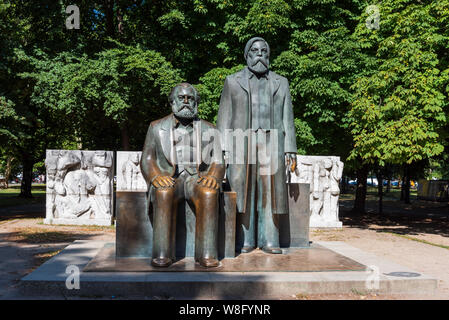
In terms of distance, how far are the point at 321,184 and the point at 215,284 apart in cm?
1043

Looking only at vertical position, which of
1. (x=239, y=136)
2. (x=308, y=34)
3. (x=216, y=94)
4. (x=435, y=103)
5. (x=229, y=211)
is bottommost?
(x=229, y=211)

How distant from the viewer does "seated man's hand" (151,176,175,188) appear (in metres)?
5.23

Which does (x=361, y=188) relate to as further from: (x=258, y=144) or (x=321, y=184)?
(x=258, y=144)

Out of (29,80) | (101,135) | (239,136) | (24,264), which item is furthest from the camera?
(101,135)

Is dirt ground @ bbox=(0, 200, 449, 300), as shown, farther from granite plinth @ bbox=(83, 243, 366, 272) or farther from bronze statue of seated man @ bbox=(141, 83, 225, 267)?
bronze statue of seated man @ bbox=(141, 83, 225, 267)

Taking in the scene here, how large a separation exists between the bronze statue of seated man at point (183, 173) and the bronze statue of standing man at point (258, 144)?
0.48 metres

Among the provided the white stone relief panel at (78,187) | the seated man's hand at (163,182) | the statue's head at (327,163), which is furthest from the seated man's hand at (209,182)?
the statue's head at (327,163)

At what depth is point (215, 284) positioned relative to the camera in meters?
4.51

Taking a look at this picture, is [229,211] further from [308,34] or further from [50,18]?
[50,18]

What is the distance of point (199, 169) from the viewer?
5695mm

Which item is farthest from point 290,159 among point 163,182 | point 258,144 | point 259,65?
point 163,182

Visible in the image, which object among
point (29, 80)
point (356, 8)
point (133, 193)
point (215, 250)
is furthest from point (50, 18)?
point (215, 250)

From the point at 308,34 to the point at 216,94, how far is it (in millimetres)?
3438

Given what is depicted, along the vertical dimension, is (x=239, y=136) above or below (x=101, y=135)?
below
